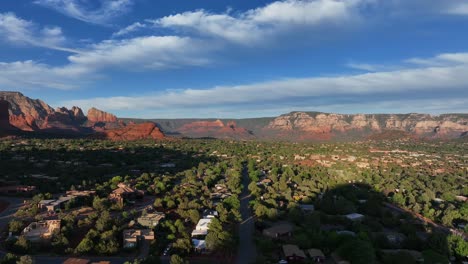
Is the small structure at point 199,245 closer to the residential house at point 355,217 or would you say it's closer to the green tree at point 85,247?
the green tree at point 85,247

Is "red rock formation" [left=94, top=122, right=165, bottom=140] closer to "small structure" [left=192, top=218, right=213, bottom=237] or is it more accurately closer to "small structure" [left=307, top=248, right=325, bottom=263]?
"small structure" [left=192, top=218, right=213, bottom=237]

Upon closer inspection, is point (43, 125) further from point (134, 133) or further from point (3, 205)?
point (3, 205)

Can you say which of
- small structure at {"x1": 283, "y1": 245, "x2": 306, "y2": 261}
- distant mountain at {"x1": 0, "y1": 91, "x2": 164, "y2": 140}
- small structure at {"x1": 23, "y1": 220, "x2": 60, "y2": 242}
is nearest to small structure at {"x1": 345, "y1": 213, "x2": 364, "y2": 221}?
small structure at {"x1": 283, "y1": 245, "x2": 306, "y2": 261}

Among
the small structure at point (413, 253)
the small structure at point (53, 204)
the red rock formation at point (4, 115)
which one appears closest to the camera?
the small structure at point (413, 253)

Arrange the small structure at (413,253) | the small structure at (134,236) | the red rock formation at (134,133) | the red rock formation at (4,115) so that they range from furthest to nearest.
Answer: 1. the red rock formation at (134,133)
2. the red rock formation at (4,115)
3. the small structure at (134,236)
4. the small structure at (413,253)

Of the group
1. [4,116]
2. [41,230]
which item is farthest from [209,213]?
[4,116]

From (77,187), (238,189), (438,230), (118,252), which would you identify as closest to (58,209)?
(77,187)

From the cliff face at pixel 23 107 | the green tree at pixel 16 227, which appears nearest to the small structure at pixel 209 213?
the green tree at pixel 16 227

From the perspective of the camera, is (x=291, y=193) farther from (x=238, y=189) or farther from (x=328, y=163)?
(x=328, y=163)
